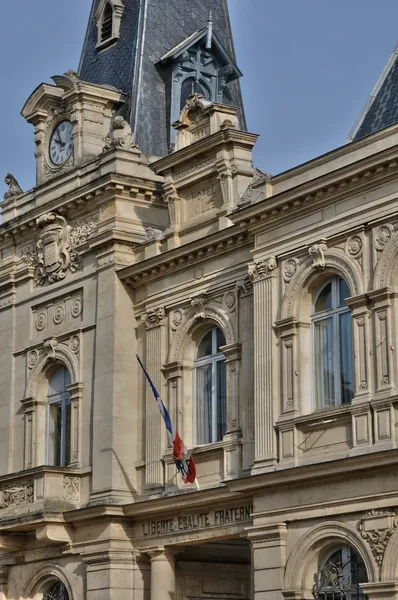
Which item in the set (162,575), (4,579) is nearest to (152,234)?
(162,575)

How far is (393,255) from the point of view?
2714 cm

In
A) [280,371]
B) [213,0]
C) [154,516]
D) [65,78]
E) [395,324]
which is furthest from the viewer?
[213,0]

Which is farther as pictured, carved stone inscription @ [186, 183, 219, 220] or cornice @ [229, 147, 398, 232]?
carved stone inscription @ [186, 183, 219, 220]

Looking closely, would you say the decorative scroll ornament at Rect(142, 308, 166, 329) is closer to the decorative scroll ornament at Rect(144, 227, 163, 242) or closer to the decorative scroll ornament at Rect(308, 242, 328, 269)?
the decorative scroll ornament at Rect(144, 227, 163, 242)

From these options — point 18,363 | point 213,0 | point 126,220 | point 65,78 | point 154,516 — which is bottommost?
point 154,516

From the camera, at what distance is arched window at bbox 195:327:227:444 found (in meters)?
31.9

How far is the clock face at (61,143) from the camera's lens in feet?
124

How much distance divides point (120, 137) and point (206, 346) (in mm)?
6046

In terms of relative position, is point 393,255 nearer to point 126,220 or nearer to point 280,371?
point 280,371

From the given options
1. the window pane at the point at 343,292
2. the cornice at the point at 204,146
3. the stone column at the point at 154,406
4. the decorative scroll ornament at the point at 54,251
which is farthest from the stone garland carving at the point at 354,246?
the decorative scroll ornament at the point at 54,251

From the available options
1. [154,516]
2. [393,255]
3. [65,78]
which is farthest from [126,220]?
[393,255]

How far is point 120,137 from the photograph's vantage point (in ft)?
117

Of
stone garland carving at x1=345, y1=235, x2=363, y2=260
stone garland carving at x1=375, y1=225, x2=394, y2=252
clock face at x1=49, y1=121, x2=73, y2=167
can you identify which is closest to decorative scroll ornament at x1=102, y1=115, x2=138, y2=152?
clock face at x1=49, y1=121, x2=73, y2=167

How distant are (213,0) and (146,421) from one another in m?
13.7
